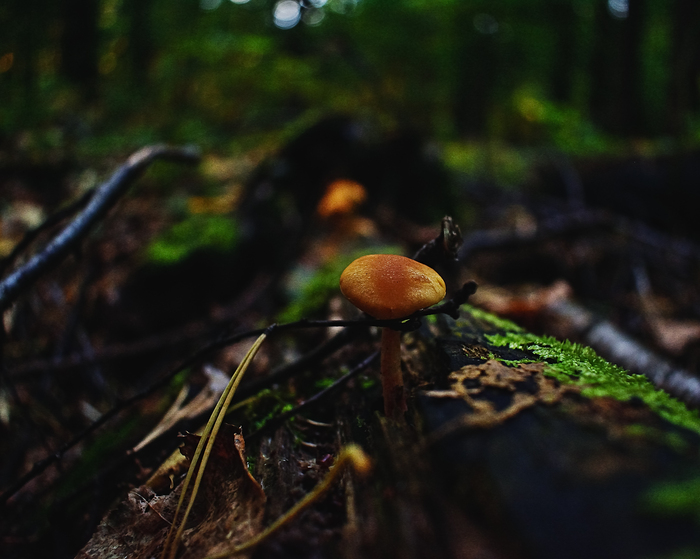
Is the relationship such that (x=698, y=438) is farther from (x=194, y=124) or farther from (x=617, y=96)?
(x=617, y=96)

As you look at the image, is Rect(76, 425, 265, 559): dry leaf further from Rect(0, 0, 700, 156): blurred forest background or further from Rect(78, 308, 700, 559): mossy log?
Rect(0, 0, 700, 156): blurred forest background

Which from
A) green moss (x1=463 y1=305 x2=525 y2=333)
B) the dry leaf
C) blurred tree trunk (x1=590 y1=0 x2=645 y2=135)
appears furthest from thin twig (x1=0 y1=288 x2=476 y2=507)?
blurred tree trunk (x1=590 y1=0 x2=645 y2=135)

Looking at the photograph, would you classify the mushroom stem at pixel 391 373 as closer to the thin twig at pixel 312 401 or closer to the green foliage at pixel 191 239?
the thin twig at pixel 312 401

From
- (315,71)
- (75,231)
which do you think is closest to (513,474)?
(75,231)

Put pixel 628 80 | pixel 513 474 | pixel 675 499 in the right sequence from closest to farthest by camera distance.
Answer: pixel 675 499 < pixel 513 474 < pixel 628 80

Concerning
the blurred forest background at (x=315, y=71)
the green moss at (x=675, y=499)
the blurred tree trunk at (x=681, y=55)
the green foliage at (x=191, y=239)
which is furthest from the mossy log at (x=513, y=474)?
the blurred tree trunk at (x=681, y=55)

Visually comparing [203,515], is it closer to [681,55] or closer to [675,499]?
[675,499]
